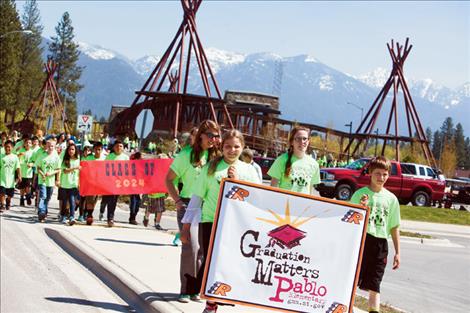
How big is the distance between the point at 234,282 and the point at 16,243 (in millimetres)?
6661

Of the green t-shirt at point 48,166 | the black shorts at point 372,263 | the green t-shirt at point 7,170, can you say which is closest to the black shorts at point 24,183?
the green t-shirt at point 7,170

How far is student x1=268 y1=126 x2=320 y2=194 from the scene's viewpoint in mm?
7777

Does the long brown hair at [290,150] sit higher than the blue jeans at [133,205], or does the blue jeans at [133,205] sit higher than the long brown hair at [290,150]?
the long brown hair at [290,150]

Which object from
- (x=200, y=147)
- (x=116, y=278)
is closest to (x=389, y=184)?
(x=116, y=278)

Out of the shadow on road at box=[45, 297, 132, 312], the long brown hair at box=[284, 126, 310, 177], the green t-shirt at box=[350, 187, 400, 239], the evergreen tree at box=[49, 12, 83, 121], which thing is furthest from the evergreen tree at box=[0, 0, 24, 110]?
the green t-shirt at box=[350, 187, 400, 239]

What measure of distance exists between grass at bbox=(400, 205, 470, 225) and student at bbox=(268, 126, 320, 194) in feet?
62.4

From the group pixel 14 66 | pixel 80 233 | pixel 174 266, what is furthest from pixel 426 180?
pixel 14 66

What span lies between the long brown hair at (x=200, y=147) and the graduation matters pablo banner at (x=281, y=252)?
1.14m

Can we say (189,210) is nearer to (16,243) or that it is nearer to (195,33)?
(16,243)

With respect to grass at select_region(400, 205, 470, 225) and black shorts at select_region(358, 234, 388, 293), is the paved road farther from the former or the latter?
grass at select_region(400, 205, 470, 225)

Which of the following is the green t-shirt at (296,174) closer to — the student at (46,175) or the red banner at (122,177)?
the red banner at (122,177)

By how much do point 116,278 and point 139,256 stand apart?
1.79m

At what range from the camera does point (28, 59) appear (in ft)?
312

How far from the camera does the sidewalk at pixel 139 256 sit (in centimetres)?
757
